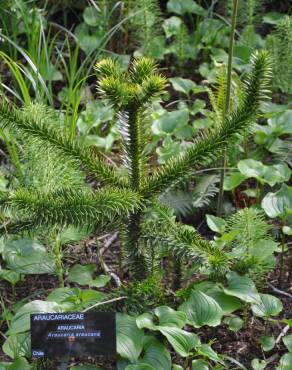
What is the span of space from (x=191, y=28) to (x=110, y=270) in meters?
1.98

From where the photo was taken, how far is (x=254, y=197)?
269cm

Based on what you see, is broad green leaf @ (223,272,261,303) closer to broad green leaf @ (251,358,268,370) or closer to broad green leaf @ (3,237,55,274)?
broad green leaf @ (251,358,268,370)

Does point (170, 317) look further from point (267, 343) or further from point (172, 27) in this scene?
point (172, 27)

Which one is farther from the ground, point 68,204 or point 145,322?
point 68,204

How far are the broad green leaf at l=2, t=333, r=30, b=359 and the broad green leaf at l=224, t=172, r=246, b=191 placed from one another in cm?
95

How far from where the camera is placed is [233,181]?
2.48 metres

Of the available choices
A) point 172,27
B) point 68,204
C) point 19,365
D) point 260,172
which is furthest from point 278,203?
point 172,27

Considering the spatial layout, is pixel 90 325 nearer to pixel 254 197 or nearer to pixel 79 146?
pixel 79 146

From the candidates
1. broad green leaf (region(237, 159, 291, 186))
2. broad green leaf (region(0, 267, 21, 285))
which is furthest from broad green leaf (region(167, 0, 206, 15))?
broad green leaf (region(0, 267, 21, 285))

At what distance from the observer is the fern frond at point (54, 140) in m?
1.73

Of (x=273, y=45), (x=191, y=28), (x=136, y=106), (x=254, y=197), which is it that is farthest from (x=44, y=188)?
(x=191, y=28)

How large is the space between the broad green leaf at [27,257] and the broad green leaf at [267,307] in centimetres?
66

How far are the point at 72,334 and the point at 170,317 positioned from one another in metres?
0.28

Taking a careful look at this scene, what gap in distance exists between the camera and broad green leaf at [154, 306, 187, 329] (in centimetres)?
183
